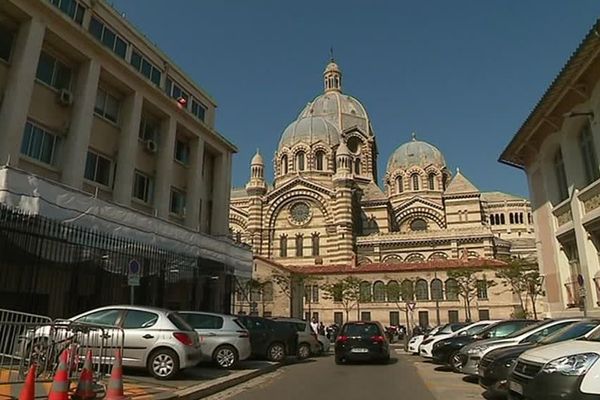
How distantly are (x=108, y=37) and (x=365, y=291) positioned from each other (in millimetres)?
32677

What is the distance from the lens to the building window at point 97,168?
1746 cm

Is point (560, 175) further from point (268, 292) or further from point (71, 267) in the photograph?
point (268, 292)

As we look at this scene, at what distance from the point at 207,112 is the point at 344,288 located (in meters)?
22.4

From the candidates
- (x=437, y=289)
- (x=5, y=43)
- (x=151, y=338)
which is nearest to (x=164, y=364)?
(x=151, y=338)

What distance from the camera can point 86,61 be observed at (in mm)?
16953

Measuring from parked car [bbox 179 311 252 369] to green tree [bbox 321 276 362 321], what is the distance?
28864 millimetres

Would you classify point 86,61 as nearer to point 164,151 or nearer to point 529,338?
point 164,151

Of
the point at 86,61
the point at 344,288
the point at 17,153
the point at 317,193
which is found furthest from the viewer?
the point at 317,193

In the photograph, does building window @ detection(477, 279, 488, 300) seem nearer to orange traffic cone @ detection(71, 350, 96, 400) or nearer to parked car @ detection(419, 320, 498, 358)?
parked car @ detection(419, 320, 498, 358)

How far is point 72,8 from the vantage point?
1716 centimetres

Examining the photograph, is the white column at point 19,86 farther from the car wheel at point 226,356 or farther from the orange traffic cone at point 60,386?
the orange traffic cone at point 60,386

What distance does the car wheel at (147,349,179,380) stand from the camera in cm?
986

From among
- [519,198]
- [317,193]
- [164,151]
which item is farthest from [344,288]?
[519,198]

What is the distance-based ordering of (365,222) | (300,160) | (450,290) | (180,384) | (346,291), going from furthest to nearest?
1. (300,160)
2. (365,222)
3. (346,291)
4. (450,290)
5. (180,384)
